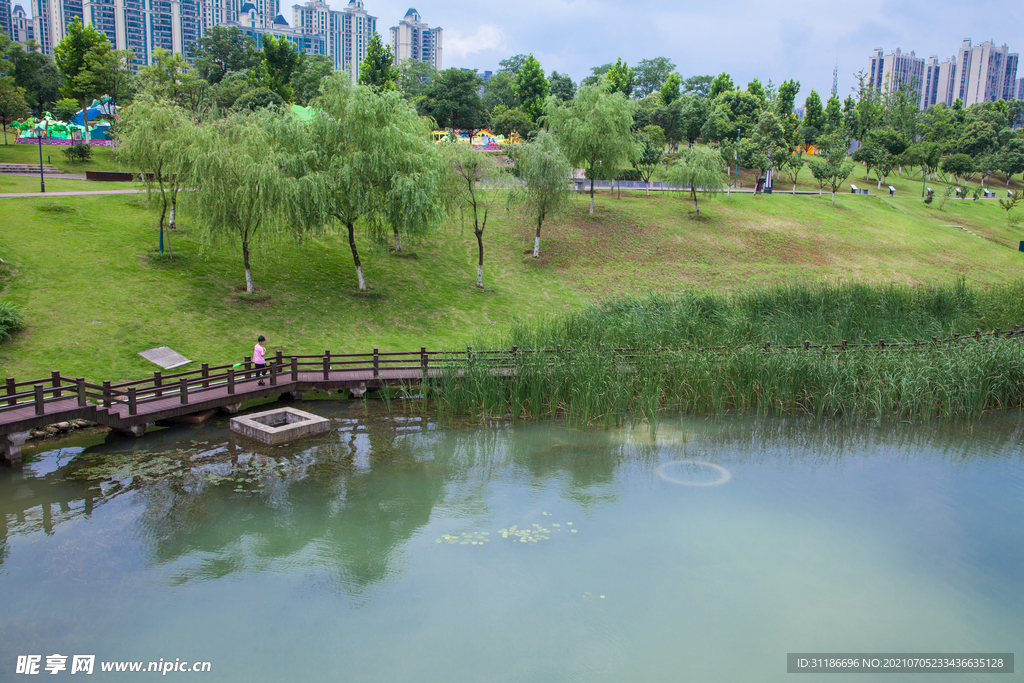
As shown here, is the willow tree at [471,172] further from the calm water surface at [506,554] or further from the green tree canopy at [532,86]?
the green tree canopy at [532,86]

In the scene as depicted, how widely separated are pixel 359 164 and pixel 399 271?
272 inches

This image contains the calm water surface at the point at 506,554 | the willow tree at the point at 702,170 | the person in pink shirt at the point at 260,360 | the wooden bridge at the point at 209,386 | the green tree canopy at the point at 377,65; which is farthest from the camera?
the green tree canopy at the point at 377,65

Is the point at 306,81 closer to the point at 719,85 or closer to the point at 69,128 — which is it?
the point at 69,128

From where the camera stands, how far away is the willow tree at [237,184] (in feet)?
73.7

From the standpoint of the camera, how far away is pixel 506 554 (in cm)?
1130

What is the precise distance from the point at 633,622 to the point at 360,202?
18889 millimetres

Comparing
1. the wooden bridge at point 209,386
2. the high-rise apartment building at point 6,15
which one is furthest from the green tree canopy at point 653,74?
the high-rise apartment building at point 6,15

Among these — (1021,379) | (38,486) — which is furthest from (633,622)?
(1021,379)

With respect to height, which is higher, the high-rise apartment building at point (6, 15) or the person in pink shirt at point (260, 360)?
the high-rise apartment building at point (6, 15)

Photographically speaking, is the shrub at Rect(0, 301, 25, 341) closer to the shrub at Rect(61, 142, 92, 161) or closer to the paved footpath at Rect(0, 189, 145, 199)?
the paved footpath at Rect(0, 189, 145, 199)

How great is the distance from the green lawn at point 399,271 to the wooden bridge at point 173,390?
6.39ft

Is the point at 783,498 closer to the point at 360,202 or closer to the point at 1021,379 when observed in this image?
the point at 1021,379

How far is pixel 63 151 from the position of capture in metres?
47.2

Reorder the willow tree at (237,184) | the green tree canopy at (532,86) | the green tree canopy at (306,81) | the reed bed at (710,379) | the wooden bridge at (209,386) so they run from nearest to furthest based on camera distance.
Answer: the wooden bridge at (209,386) → the reed bed at (710,379) → the willow tree at (237,184) → the green tree canopy at (306,81) → the green tree canopy at (532,86)
